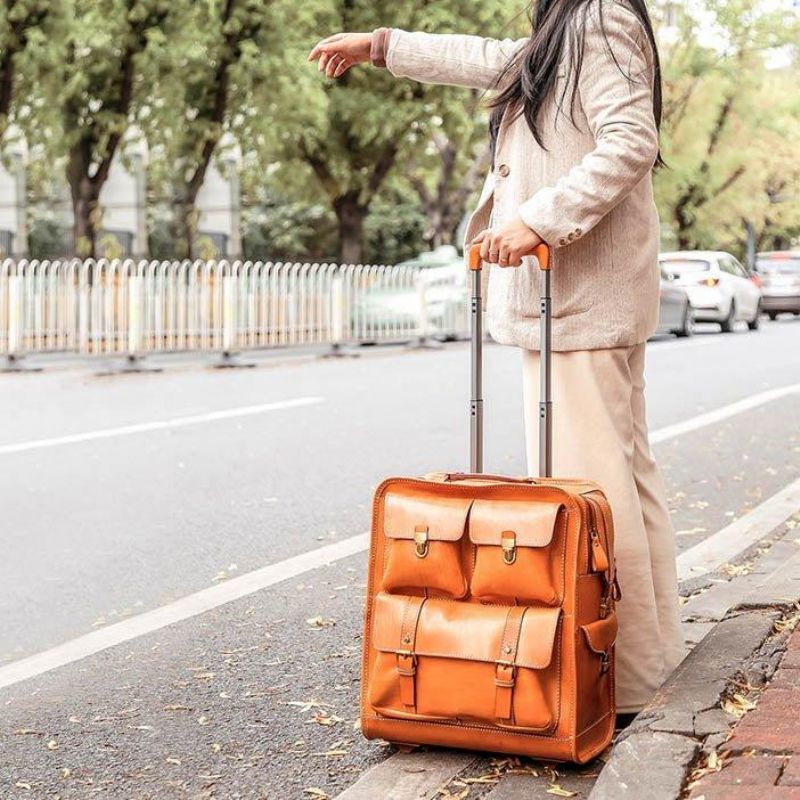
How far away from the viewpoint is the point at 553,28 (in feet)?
12.8

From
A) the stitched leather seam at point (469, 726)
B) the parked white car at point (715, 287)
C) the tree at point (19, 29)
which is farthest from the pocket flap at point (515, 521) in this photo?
the parked white car at point (715, 287)

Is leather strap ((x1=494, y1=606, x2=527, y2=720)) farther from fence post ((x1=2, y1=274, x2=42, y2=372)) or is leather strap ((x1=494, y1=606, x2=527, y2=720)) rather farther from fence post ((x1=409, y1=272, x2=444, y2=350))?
fence post ((x1=409, y1=272, x2=444, y2=350))

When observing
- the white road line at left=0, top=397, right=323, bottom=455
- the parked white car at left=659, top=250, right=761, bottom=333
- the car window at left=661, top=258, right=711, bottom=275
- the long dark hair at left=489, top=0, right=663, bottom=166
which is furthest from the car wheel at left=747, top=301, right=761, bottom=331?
the long dark hair at left=489, top=0, right=663, bottom=166

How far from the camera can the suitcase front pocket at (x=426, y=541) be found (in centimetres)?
360

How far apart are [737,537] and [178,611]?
255 cm

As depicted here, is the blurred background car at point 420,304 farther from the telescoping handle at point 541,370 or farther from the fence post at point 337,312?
the telescoping handle at point 541,370

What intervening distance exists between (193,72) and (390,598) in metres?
22.8

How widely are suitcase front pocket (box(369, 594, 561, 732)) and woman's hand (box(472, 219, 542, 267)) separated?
0.81m

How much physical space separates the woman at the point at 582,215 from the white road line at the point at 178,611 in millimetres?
1744

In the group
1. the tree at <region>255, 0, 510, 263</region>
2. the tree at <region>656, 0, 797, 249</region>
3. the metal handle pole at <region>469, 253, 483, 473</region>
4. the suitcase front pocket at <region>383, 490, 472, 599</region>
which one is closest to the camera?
the suitcase front pocket at <region>383, 490, 472, 599</region>

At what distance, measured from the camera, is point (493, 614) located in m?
3.59

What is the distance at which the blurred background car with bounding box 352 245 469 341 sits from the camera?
A: 73.2ft

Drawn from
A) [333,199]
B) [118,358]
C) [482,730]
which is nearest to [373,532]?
[482,730]

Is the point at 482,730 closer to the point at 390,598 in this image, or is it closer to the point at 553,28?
the point at 390,598
